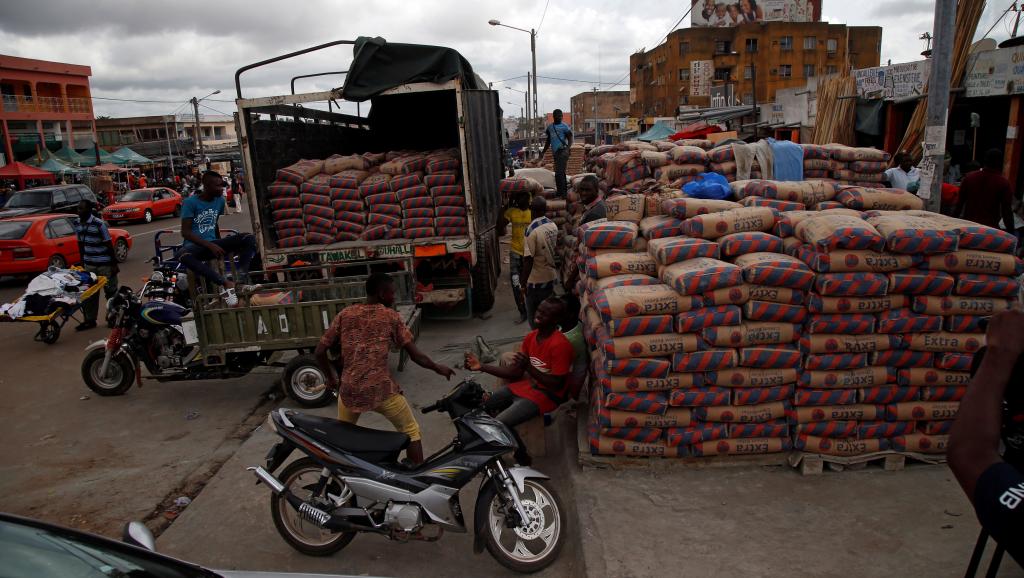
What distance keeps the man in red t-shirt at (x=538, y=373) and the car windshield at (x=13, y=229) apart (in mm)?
12666

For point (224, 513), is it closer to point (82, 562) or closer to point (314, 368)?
point (314, 368)

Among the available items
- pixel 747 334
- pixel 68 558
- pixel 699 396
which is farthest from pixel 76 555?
pixel 747 334

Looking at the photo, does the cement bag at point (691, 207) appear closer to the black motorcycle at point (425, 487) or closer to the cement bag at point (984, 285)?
the cement bag at point (984, 285)

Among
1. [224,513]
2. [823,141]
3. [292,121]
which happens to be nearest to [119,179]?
[292,121]

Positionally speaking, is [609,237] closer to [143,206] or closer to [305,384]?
[305,384]

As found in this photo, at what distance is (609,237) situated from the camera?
5328 millimetres

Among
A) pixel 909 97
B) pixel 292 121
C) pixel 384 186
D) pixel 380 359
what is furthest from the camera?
pixel 909 97

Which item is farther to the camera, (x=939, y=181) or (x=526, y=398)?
(x=939, y=181)

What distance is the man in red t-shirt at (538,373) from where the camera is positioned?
15.6 feet

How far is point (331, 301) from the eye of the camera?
630cm

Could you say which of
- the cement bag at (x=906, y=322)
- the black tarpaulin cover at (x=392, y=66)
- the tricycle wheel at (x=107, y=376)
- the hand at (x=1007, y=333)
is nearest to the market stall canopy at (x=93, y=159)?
the black tarpaulin cover at (x=392, y=66)

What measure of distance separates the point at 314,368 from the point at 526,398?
2.58 meters

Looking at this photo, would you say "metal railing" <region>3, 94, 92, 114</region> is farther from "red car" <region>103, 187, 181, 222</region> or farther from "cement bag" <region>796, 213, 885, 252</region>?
"cement bag" <region>796, 213, 885, 252</region>

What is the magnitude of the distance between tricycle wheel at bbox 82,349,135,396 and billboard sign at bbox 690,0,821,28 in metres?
66.7
